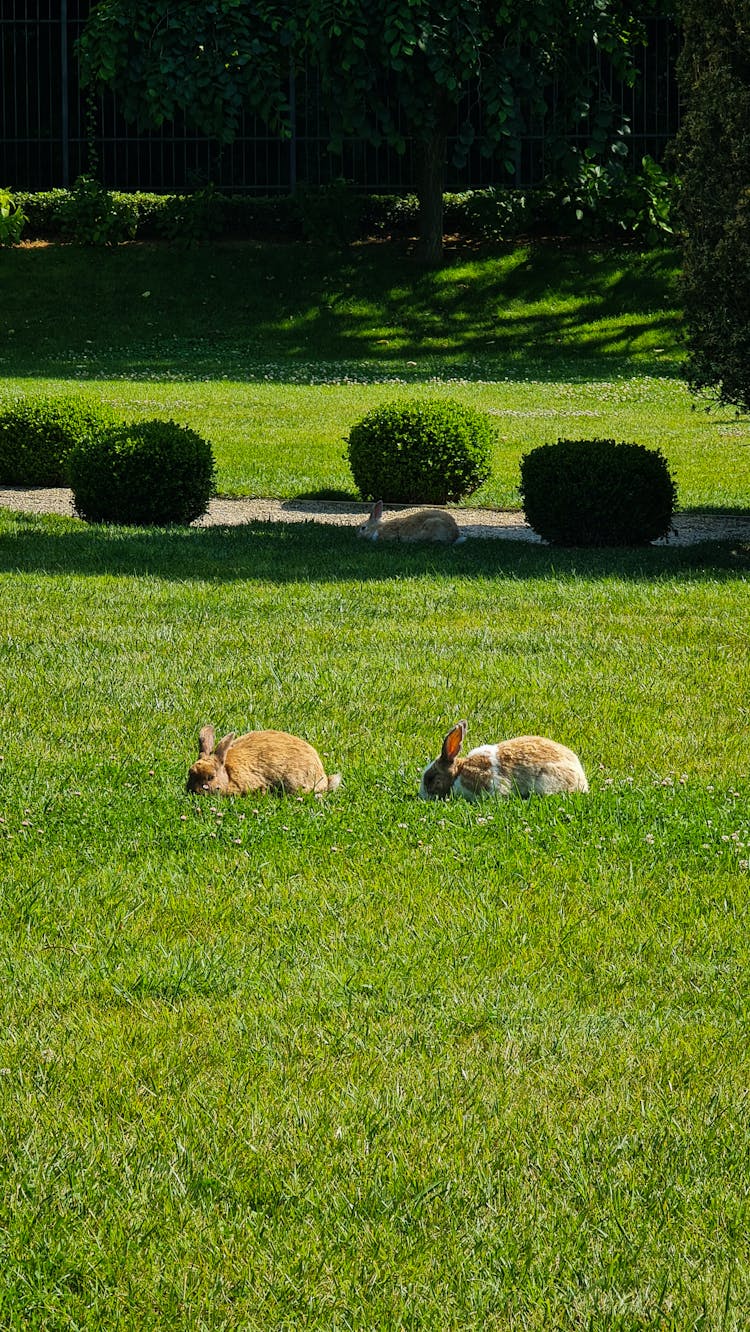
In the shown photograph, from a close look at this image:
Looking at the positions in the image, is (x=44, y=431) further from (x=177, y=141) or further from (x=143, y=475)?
(x=177, y=141)

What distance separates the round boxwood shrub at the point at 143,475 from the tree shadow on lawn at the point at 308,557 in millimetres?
549

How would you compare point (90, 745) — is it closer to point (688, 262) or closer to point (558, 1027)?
point (558, 1027)

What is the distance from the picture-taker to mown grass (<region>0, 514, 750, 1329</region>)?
298cm

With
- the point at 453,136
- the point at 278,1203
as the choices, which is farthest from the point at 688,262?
the point at 453,136

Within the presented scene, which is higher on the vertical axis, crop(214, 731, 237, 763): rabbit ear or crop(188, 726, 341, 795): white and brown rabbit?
crop(214, 731, 237, 763): rabbit ear

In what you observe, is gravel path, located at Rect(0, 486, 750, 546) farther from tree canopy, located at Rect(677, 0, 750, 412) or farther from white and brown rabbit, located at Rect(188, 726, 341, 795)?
white and brown rabbit, located at Rect(188, 726, 341, 795)

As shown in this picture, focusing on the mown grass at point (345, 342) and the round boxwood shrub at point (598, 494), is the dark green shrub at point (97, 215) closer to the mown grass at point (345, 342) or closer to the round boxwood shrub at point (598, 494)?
the mown grass at point (345, 342)

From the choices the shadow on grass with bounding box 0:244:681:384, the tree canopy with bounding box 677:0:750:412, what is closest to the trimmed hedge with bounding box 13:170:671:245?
the shadow on grass with bounding box 0:244:681:384

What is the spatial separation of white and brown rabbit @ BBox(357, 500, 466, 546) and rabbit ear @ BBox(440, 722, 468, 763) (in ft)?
25.3

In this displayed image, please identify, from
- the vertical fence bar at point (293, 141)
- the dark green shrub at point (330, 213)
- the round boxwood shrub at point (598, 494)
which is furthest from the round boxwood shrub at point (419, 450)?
the vertical fence bar at point (293, 141)

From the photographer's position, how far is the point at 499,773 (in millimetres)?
5738

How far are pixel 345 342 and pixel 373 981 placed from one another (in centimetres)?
2871

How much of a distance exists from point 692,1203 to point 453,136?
3913 centimetres

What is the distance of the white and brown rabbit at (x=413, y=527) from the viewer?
43.8ft
